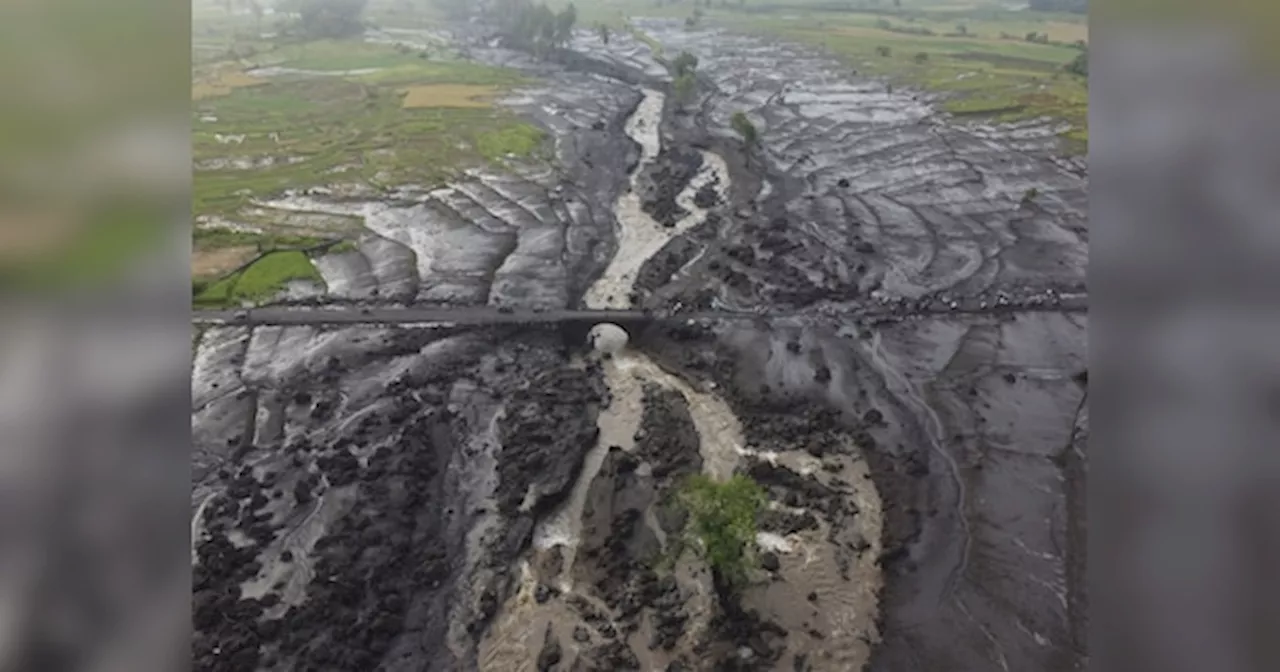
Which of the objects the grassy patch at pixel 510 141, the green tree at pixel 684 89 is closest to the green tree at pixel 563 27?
the green tree at pixel 684 89

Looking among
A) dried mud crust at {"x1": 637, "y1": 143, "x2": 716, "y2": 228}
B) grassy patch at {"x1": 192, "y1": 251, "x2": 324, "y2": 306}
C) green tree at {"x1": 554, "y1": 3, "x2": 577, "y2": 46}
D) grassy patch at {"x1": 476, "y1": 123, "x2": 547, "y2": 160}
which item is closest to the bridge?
grassy patch at {"x1": 192, "y1": 251, "x2": 324, "y2": 306}

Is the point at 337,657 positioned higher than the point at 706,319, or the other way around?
the point at 706,319

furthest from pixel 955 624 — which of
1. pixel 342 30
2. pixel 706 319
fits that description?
pixel 342 30

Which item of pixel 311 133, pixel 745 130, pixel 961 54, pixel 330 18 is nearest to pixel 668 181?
pixel 745 130

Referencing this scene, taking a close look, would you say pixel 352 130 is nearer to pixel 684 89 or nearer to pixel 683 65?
pixel 684 89

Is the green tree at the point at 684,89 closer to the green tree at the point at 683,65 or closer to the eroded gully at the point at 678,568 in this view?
the green tree at the point at 683,65
